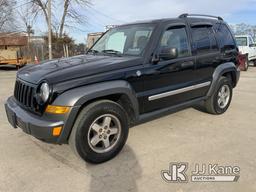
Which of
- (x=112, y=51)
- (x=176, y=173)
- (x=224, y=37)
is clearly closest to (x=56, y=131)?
(x=176, y=173)

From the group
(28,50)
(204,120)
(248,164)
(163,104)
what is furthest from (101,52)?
(28,50)

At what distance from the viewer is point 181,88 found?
479cm

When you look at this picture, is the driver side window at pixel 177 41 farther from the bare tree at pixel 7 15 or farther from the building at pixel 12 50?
the bare tree at pixel 7 15

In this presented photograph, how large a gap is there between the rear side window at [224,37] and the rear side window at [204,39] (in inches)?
9.5

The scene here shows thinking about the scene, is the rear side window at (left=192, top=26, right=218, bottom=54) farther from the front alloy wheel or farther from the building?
the building

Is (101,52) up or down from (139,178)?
Answer: up

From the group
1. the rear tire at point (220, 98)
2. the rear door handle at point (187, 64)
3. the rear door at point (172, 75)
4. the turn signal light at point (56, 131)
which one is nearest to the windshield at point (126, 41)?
the rear door at point (172, 75)

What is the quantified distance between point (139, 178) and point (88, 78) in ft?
4.57

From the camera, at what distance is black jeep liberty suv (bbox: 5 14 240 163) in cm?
344

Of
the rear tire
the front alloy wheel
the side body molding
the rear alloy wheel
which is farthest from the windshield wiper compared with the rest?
the rear alloy wheel

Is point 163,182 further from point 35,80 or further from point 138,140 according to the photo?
point 35,80

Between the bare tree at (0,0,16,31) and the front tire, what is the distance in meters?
34.9

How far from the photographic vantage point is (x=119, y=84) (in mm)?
3795

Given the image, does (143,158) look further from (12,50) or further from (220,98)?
(12,50)
